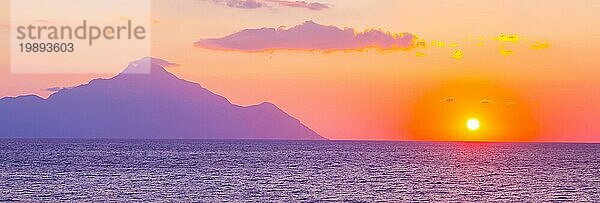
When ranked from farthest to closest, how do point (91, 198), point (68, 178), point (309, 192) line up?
1. point (68, 178)
2. point (309, 192)
3. point (91, 198)

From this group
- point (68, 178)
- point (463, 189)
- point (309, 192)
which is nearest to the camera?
point (309, 192)

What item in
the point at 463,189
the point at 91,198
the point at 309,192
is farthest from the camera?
the point at 463,189

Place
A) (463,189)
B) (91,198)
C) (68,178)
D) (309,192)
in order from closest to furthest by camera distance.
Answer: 1. (91,198)
2. (309,192)
3. (463,189)
4. (68,178)

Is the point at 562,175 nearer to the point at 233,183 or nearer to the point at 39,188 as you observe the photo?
the point at 233,183

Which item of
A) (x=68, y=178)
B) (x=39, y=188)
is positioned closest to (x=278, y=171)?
(x=68, y=178)

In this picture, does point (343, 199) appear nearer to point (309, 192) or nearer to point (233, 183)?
point (309, 192)

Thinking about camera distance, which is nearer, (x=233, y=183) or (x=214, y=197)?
(x=214, y=197)

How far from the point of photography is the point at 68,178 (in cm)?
10212

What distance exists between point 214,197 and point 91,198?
1000cm

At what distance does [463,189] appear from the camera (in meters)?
94.1

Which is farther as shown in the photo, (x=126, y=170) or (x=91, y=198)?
(x=126, y=170)

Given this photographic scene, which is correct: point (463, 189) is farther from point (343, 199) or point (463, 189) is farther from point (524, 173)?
point (524, 173)

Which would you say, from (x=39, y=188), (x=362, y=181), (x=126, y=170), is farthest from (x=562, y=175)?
(x=39, y=188)

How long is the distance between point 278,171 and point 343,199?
43.4 meters
